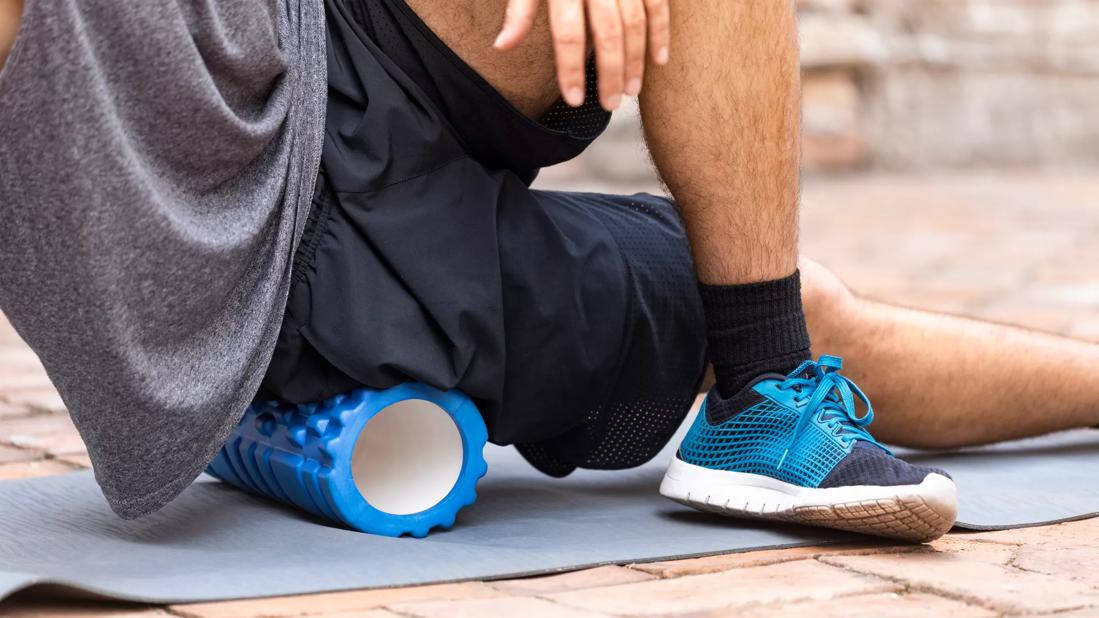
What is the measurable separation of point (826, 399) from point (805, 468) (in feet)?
0.31

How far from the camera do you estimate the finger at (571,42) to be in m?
1.46

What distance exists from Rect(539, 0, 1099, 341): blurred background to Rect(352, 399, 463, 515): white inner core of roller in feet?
9.90

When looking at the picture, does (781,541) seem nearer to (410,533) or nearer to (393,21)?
(410,533)

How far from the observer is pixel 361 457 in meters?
1.79

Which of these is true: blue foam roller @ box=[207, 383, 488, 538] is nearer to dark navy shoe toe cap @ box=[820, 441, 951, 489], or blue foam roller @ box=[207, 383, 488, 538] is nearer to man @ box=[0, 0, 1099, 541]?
man @ box=[0, 0, 1099, 541]

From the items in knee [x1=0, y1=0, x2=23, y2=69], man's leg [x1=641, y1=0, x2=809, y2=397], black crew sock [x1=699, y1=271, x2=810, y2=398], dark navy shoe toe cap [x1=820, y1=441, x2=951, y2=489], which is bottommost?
dark navy shoe toe cap [x1=820, y1=441, x2=951, y2=489]

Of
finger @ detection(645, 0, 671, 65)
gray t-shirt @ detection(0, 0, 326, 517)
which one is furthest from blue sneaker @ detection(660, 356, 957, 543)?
gray t-shirt @ detection(0, 0, 326, 517)

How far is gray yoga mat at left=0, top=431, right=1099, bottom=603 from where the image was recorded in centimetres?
147

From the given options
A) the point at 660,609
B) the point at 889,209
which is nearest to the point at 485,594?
the point at 660,609

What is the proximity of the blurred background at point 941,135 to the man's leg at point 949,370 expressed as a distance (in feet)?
7.83

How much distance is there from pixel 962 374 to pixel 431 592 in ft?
3.33

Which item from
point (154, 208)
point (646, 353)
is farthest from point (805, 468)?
point (154, 208)

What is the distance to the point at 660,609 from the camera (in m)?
1.36

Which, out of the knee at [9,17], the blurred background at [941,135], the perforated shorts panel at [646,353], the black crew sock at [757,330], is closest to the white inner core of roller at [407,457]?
the perforated shorts panel at [646,353]
